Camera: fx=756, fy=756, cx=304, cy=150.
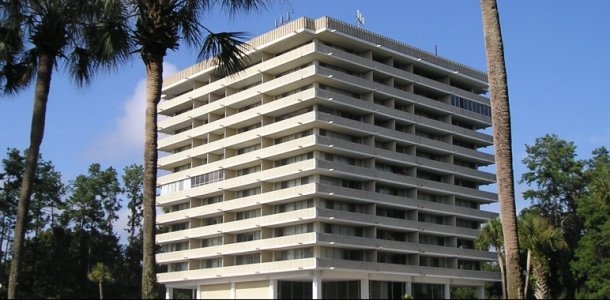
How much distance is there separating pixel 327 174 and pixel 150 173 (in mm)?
44234

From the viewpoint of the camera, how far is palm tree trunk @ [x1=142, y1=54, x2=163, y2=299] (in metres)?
21.8

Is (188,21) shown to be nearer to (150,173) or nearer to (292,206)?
(150,173)

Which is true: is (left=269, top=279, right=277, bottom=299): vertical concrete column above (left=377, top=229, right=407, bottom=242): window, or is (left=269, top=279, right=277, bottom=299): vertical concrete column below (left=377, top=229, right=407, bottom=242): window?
below

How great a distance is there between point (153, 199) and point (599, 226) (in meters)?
57.4

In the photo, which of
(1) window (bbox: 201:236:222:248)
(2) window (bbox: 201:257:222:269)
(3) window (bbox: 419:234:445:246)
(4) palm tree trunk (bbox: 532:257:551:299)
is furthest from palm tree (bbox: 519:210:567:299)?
(1) window (bbox: 201:236:222:248)

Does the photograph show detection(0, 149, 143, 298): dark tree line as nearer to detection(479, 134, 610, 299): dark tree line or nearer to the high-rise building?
the high-rise building

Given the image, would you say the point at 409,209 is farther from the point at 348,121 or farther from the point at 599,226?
the point at 599,226

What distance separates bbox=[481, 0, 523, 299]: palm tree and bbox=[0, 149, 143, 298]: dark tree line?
6548 centimetres

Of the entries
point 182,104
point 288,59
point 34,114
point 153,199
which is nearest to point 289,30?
point 288,59

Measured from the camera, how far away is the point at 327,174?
66.7 meters

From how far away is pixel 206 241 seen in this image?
77000mm

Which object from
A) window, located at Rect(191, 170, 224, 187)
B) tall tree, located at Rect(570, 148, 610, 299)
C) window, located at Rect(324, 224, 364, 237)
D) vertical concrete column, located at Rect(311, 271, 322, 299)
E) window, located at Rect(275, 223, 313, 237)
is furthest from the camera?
window, located at Rect(191, 170, 224, 187)

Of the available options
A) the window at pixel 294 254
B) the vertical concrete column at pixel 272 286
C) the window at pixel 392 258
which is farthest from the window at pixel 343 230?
the vertical concrete column at pixel 272 286

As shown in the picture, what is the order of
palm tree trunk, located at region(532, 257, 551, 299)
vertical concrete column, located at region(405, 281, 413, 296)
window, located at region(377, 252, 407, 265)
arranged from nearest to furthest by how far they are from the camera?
palm tree trunk, located at region(532, 257, 551, 299) → window, located at region(377, 252, 407, 265) → vertical concrete column, located at region(405, 281, 413, 296)
